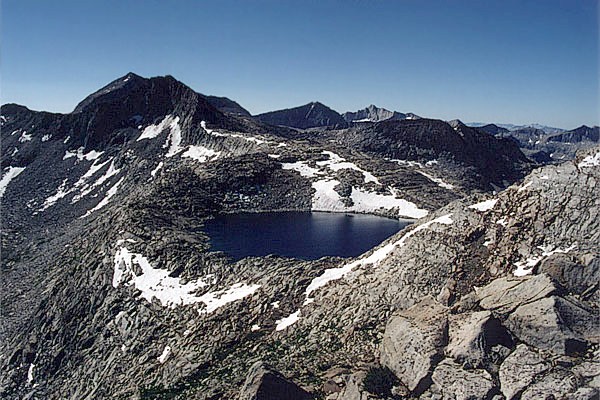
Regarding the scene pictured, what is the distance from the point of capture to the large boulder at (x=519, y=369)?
23.4 m

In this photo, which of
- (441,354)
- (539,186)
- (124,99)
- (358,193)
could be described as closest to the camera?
(441,354)

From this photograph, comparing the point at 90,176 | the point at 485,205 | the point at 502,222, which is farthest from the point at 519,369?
the point at 90,176

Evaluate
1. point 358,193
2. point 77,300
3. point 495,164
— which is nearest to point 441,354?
point 77,300

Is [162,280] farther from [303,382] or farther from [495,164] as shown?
[495,164]

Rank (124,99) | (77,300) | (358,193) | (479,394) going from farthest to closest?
(124,99)
(358,193)
(77,300)
(479,394)

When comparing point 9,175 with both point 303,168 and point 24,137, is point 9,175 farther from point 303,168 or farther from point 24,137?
point 303,168

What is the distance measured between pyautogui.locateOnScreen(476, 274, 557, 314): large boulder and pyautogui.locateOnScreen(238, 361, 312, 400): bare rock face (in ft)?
43.0

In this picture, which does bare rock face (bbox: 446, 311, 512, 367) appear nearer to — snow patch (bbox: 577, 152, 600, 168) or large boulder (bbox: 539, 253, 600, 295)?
large boulder (bbox: 539, 253, 600, 295)

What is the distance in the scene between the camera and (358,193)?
9969 centimetres

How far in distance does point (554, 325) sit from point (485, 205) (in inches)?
738

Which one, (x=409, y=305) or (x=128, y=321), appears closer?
(x=409, y=305)

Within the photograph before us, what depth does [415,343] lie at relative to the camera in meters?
27.5

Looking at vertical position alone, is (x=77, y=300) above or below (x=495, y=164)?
below

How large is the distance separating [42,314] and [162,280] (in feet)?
63.3
